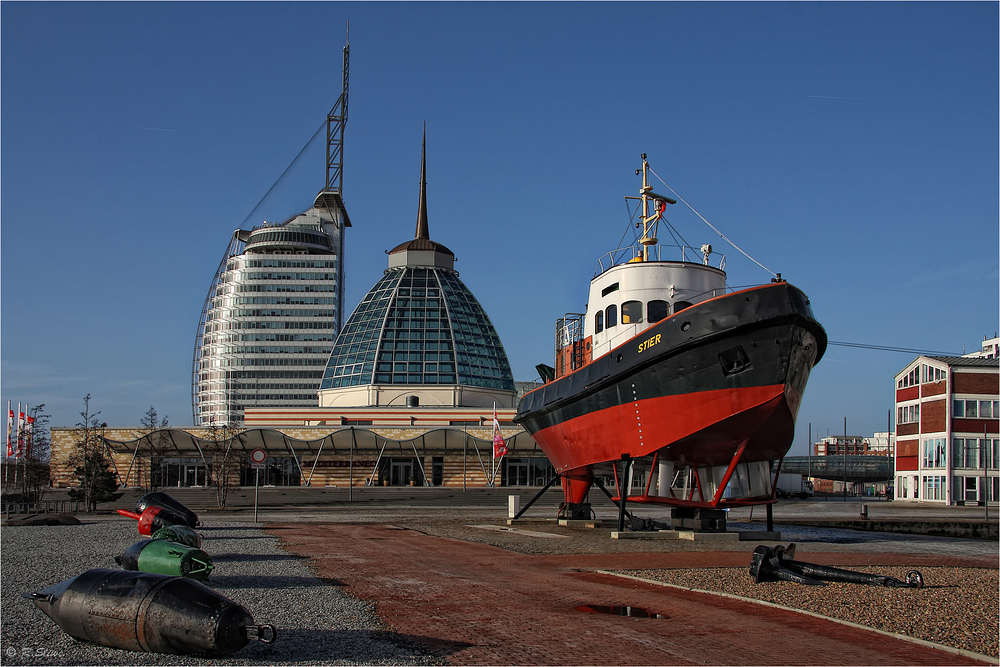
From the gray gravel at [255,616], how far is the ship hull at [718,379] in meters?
12.0

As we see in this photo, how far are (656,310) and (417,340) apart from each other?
77767mm

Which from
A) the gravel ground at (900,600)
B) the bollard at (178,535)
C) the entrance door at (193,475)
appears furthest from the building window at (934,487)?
the entrance door at (193,475)

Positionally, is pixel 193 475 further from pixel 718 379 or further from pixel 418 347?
pixel 718 379

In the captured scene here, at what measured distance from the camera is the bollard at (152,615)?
8172mm

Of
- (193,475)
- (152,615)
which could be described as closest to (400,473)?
(193,475)

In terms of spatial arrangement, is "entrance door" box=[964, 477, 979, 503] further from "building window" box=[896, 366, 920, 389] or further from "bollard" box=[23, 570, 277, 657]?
"bollard" box=[23, 570, 277, 657]

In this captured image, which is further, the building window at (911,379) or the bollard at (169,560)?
the building window at (911,379)

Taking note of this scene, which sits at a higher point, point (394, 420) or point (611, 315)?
point (611, 315)

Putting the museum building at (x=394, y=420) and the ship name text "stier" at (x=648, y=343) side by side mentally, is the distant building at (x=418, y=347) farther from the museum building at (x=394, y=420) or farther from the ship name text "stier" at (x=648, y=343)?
the ship name text "stier" at (x=648, y=343)

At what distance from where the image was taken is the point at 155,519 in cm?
1758

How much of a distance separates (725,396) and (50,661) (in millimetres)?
18885

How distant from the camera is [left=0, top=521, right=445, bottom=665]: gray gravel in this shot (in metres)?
8.48

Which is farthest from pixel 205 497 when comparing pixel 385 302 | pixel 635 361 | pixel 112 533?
pixel 385 302

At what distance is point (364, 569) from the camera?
1652cm
